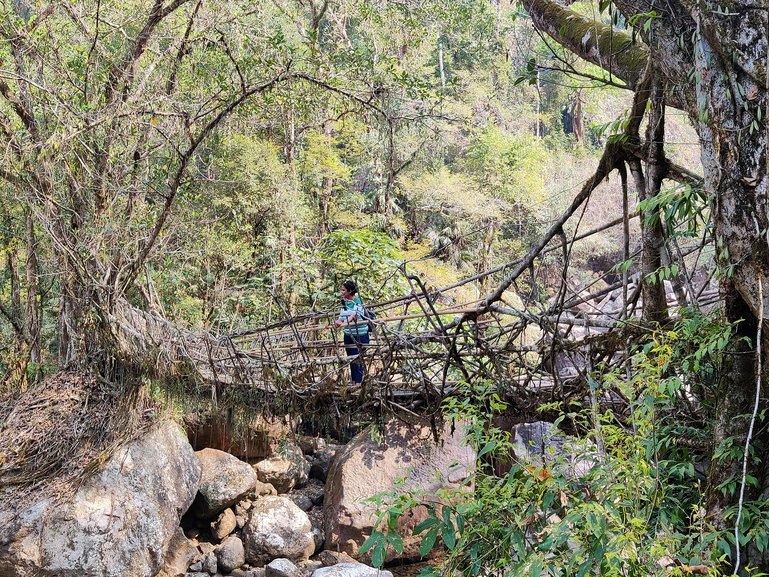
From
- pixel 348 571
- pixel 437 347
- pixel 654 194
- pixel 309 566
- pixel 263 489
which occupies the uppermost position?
pixel 654 194

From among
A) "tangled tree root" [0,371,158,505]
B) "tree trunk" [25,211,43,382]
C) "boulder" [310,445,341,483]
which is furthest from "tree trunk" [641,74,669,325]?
"tree trunk" [25,211,43,382]

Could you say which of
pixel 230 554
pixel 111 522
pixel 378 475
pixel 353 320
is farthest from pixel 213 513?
pixel 353 320

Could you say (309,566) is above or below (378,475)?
below

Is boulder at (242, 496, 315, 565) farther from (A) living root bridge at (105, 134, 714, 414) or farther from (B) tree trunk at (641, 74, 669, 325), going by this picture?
(B) tree trunk at (641, 74, 669, 325)

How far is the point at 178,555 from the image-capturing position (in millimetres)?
5773

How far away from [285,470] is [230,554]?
1.25 meters

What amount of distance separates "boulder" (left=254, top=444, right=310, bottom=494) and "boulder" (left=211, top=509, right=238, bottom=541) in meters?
0.64

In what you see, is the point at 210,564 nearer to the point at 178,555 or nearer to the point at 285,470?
the point at 178,555

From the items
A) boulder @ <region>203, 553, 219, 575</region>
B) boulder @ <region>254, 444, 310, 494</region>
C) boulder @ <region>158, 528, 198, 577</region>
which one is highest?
boulder @ <region>254, 444, 310, 494</region>

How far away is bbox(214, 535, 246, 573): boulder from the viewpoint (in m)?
5.79

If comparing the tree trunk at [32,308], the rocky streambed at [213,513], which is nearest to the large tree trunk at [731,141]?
the rocky streambed at [213,513]

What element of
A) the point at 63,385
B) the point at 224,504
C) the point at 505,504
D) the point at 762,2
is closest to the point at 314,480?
the point at 224,504

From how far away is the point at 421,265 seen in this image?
35.7ft

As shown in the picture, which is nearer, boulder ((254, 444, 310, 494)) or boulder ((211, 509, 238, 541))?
boulder ((211, 509, 238, 541))
